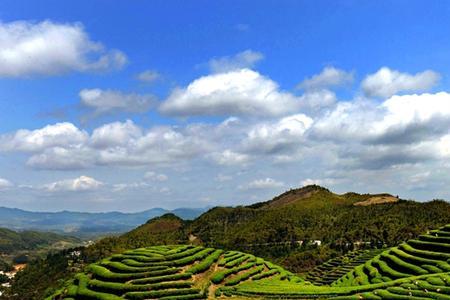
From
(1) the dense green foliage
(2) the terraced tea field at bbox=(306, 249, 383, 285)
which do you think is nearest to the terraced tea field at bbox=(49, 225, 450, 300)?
(1) the dense green foliage

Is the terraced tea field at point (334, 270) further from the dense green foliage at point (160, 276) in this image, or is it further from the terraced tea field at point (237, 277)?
the dense green foliage at point (160, 276)

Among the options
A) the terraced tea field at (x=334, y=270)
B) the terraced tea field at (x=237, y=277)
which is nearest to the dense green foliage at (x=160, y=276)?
the terraced tea field at (x=237, y=277)

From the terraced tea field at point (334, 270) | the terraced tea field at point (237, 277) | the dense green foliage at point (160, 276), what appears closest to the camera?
the terraced tea field at point (237, 277)

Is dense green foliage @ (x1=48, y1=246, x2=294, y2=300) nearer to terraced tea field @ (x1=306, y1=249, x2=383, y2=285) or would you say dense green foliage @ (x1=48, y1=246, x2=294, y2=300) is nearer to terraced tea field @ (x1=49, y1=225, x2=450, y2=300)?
terraced tea field @ (x1=49, y1=225, x2=450, y2=300)

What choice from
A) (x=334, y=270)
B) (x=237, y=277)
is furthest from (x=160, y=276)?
(x=334, y=270)

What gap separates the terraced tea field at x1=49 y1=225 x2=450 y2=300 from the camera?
6788 cm

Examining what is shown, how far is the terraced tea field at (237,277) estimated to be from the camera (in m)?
67.9

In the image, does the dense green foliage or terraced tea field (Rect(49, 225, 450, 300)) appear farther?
the dense green foliage

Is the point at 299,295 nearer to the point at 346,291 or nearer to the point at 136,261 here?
the point at 346,291

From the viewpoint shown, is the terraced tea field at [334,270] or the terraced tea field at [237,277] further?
the terraced tea field at [334,270]

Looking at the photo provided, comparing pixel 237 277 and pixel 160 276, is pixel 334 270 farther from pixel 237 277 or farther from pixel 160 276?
pixel 160 276

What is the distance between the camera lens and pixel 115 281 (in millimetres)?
74250

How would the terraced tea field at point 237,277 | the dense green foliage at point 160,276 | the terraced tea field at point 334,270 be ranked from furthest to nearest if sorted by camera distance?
the terraced tea field at point 334,270, the dense green foliage at point 160,276, the terraced tea field at point 237,277

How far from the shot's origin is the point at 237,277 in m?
83.6
